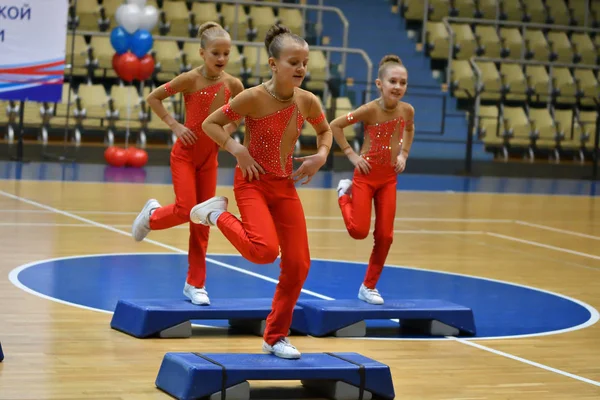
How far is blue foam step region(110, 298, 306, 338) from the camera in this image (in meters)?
6.20

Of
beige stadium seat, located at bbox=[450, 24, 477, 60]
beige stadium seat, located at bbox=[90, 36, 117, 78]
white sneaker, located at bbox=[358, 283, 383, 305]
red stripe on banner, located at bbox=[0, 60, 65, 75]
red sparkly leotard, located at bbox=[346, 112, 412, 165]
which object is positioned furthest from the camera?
beige stadium seat, located at bbox=[450, 24, 477, 60]

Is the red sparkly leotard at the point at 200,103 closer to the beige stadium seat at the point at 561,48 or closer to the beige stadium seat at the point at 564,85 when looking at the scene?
the beige stadium seat at the point at 564,85

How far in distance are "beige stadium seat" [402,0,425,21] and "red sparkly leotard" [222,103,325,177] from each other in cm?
1753

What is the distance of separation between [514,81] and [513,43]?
133 cm

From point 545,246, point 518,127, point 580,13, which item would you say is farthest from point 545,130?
point 545,246

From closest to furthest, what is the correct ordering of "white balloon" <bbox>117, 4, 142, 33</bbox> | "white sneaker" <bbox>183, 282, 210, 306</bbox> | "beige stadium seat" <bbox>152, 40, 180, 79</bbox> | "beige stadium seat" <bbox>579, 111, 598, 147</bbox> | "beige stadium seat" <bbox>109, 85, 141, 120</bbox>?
"white sneaker" <bbox>183, 282, 210, 306</bbox>
"white balloon" <bbox>117, 4, 142, 33</bbox>
"beige stadium seat" <bbox>109, 85, 141, 120</bbox>
"beige stadium seat" <bbox>152, 40, 180, 79</bbox>
"beige stadium seat" <bbox>579, 111, 598, 147</bbox>

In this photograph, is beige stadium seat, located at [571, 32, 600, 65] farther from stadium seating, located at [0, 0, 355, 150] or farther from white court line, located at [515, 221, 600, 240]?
white court line, located at [515, 221, 600, 240]

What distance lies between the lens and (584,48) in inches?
920

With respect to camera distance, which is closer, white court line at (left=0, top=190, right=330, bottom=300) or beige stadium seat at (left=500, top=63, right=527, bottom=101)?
white court line at (left=0, top=190, right=330, bottom=300)

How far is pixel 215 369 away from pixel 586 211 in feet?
36.3

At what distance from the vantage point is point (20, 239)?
382 inches

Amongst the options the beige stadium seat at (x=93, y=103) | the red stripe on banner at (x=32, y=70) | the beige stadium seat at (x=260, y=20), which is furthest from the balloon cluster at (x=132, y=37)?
the beige stadium seat at (x=260, y=20)

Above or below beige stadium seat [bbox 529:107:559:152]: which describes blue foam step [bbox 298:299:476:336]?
below

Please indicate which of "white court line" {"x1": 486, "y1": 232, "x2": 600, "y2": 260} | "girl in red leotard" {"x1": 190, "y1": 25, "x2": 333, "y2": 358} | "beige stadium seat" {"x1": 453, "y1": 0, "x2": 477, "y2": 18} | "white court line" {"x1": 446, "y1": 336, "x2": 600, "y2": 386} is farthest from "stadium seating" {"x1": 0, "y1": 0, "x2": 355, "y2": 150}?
"girl in red leotard" {"x1": 190, "y1": 25, "x2": 333, "y2": 358}
